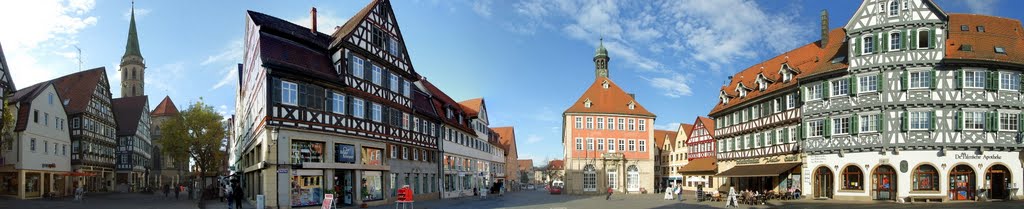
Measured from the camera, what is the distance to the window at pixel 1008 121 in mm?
35875

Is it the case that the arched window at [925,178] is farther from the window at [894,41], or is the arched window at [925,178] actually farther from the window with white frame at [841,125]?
the window at [894,41]

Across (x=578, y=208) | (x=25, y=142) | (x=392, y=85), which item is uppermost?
(x=392, y=85)

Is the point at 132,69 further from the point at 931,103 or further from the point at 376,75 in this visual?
the point at 931,103

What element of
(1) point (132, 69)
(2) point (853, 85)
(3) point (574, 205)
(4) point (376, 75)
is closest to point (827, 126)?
(2) point (853, 85)

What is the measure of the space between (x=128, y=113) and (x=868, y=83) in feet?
233

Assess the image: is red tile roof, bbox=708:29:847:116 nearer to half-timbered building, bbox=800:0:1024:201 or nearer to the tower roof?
half-timbered building, bbox=800:0:1024:201

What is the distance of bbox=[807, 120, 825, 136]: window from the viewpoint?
131 feet

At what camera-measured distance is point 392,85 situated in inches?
1511

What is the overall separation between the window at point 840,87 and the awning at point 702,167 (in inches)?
835

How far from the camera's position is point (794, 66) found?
45.3 metres

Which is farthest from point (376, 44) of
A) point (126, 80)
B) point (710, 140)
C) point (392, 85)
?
point (126, 80)

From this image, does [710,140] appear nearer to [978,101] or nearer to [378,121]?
[978,101]

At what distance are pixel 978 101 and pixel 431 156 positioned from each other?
30.6 metres

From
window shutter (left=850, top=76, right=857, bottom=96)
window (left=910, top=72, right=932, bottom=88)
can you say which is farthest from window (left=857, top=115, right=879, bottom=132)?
window (left=910, top=72, right=932, bottom=88)
